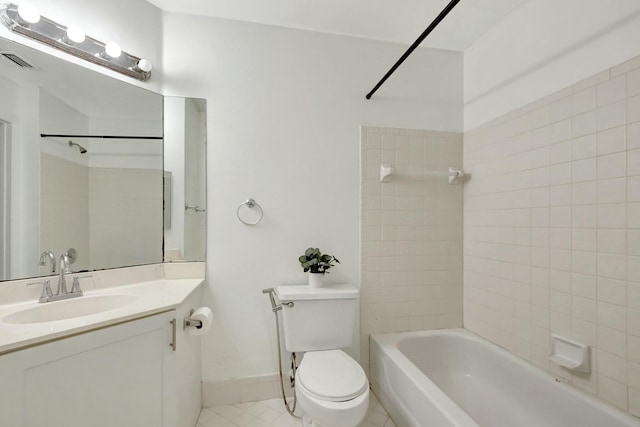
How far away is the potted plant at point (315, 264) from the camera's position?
1713 mm

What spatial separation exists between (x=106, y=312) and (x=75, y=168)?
0.81 m

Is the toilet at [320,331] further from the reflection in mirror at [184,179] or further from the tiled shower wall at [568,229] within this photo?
the tiled shower wall at [568,229]

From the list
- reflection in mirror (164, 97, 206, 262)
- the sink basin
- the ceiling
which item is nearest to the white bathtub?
reflection in mirror (164, 97, 206, 262)

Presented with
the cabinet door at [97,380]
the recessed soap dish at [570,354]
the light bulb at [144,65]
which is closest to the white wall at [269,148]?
the light bulb at [144,65]

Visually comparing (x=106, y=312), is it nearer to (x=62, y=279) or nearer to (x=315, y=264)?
(x=62, y=279)

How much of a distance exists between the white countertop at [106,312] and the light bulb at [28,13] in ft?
4.09

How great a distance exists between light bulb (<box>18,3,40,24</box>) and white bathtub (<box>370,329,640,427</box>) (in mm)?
2405

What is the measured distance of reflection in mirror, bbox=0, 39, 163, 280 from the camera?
1243 millimetres

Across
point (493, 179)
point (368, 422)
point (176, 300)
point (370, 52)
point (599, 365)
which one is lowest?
point (368, 422)

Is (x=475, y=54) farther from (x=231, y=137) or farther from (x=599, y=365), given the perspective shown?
(x=599, y=365)

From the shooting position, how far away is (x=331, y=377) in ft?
4.46

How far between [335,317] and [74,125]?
5.70ft

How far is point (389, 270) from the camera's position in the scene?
1.93 metres

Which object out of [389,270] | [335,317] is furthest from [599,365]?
[335,317]
